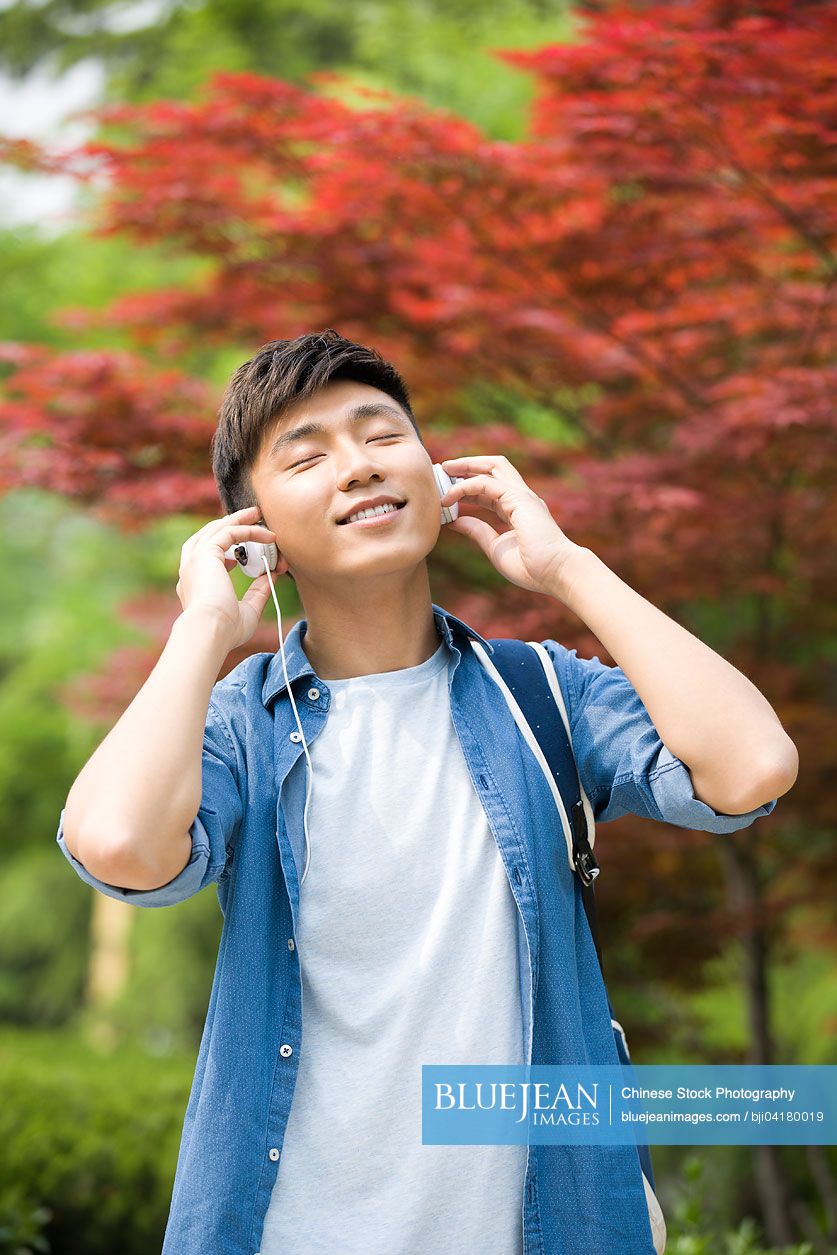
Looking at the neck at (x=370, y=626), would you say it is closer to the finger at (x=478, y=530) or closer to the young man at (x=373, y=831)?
the young man at (x=373, y=831)

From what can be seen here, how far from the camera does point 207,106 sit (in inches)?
141

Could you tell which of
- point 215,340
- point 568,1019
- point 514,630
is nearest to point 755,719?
point 568,1019

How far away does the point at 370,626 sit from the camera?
1686 millimetres

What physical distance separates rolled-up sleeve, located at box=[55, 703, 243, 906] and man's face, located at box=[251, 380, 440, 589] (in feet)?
0.89

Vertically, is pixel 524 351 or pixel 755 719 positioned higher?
pixel 755 719

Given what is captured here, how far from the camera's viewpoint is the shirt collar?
64.6 inches

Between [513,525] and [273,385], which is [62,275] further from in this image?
[513,525]

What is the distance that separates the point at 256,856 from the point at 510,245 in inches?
99.8

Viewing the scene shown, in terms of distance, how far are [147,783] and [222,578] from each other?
14.1 inches

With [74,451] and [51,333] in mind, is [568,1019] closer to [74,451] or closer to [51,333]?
[74,451]

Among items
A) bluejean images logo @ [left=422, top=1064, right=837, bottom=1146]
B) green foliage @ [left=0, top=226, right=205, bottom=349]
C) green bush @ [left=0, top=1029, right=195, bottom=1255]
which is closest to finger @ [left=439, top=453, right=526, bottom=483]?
bluejean images logo @ [left=422, top=1064, right=837, bottom=1146]

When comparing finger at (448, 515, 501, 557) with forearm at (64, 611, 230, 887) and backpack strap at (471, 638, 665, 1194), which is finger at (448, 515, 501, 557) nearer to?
backpack strap at (471, 638, 665, 1194)

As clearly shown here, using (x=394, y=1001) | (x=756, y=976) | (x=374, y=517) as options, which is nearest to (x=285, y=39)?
(x=756, y=976)

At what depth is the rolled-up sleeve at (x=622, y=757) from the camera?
4.91 ft
